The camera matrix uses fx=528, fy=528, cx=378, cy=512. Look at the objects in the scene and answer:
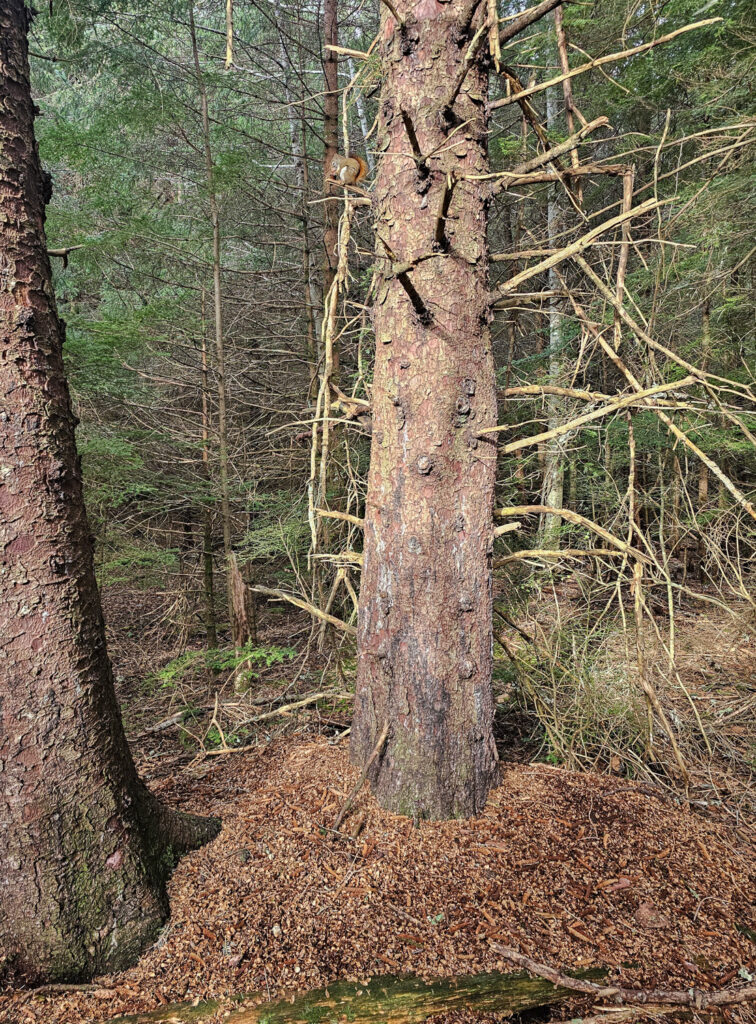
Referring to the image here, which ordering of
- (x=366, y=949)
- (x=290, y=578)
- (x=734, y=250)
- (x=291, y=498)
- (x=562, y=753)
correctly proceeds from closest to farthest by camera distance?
1. (x=366, y=949)
2. (x=562, y=753)
3. (x=734, y=250)
4. (x=291, y=498)
5. (x=290, y=578)

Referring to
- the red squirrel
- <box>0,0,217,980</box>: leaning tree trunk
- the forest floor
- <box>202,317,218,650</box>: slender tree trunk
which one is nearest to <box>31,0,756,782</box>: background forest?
<box>202,317,218,650</box>: slender tree trunk

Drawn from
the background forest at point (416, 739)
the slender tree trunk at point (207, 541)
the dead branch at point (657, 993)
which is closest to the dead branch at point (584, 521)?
the background forest at point (416, 739)

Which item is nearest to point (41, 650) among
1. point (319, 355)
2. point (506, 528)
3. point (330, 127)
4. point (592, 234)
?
point (506, 528)

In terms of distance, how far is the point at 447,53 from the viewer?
6.47 ft

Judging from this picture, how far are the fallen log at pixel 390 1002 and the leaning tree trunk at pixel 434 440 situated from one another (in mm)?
599

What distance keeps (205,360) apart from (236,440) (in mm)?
1009

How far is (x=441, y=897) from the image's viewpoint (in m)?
1.71

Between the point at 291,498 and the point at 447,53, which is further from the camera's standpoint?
the point at 291,498

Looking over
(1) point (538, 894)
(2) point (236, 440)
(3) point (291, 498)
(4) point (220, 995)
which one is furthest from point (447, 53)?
(2) point (236, 440)

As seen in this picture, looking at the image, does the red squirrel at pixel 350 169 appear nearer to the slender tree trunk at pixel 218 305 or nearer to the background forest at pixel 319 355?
the background forest at pixel 319 355

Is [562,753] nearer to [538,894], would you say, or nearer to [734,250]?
[538,894]

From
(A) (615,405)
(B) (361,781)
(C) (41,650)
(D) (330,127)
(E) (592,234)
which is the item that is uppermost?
(D) (330,127)

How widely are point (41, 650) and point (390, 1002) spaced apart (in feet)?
4.45

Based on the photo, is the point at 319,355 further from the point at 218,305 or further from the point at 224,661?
the point at 224,661
